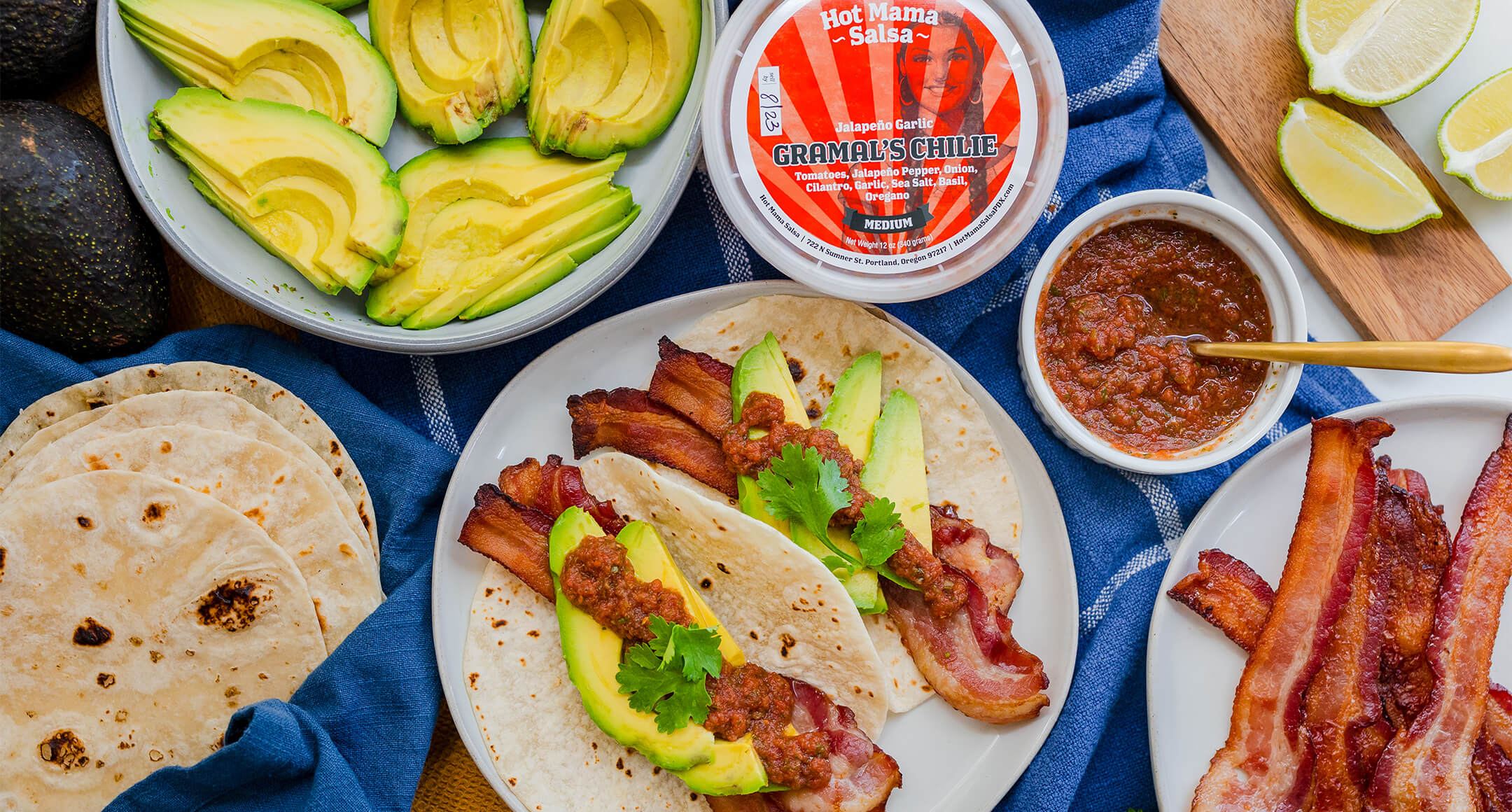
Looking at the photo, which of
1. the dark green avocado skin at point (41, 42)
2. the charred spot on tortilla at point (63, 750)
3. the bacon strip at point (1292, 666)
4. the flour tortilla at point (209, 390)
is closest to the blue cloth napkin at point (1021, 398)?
the flour tortilla at point (209, 390)

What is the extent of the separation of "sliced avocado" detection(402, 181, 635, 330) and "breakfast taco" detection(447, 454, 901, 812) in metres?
0.44

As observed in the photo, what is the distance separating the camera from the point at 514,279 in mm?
2436

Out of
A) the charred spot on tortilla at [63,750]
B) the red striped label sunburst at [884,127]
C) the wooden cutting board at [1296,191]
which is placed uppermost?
the wooden cutting board at [1296,191]

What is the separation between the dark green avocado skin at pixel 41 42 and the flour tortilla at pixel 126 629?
1052 millimetres

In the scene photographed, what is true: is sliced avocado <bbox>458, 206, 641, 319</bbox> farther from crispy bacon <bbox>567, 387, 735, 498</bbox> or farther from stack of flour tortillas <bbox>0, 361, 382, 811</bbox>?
stack of flour tortillas <bbox>0, 361, 382, 811</bbox>

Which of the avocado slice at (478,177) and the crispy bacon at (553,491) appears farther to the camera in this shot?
the crispy bacon at (553,491)

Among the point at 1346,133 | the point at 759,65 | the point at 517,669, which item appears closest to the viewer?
the point at 759,65

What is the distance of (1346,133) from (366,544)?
9.45ft

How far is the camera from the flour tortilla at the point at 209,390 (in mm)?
2512

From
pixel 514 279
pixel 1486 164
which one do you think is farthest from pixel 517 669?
pixel 1486 164

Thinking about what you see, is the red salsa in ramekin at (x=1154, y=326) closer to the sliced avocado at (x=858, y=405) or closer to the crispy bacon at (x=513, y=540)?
the sliced avocado at (x=858, y=405)

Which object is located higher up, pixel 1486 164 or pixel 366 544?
pixel 1486 164

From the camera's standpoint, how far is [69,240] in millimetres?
2383

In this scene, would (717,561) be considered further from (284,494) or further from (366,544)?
(284,494)
